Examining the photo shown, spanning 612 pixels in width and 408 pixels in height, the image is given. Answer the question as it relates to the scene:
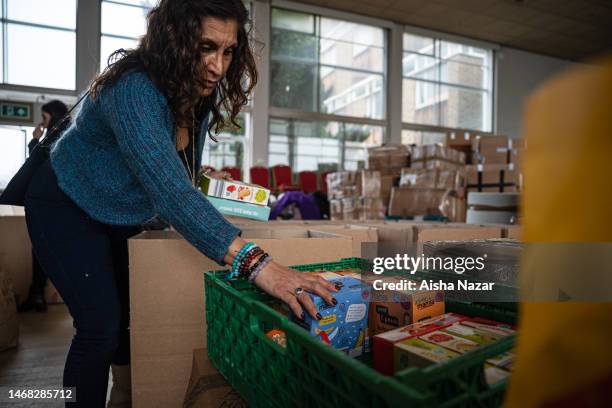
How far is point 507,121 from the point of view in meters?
8.68

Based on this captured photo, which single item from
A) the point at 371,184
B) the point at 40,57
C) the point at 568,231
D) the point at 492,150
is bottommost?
the point at 568,231

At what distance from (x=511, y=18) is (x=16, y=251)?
8.16 metres

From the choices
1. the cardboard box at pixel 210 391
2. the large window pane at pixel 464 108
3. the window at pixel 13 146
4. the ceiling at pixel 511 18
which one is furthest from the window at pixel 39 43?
the large window pane at pixel 464 108

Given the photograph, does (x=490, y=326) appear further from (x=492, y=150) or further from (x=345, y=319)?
(x=492, y=150)

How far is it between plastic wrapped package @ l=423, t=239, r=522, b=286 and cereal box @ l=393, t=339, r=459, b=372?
0.30 m

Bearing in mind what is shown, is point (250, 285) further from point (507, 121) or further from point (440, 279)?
point (507, 121)

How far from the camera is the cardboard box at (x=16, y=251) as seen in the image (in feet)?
8.15

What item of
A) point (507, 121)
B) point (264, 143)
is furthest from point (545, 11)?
Answer: point (264, 143)

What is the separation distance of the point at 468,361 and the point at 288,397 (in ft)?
0.83

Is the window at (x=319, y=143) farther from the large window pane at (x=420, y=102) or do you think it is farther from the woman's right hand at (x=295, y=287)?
the woman's right hand at (x=295, y=287)

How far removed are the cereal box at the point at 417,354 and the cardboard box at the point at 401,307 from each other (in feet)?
0.50

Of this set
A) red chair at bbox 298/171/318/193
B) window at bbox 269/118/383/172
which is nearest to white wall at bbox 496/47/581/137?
window at bbox 269/118/383/172

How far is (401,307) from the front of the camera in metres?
0.77

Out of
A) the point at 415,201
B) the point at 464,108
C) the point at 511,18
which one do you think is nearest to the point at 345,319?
the point at 415,201
